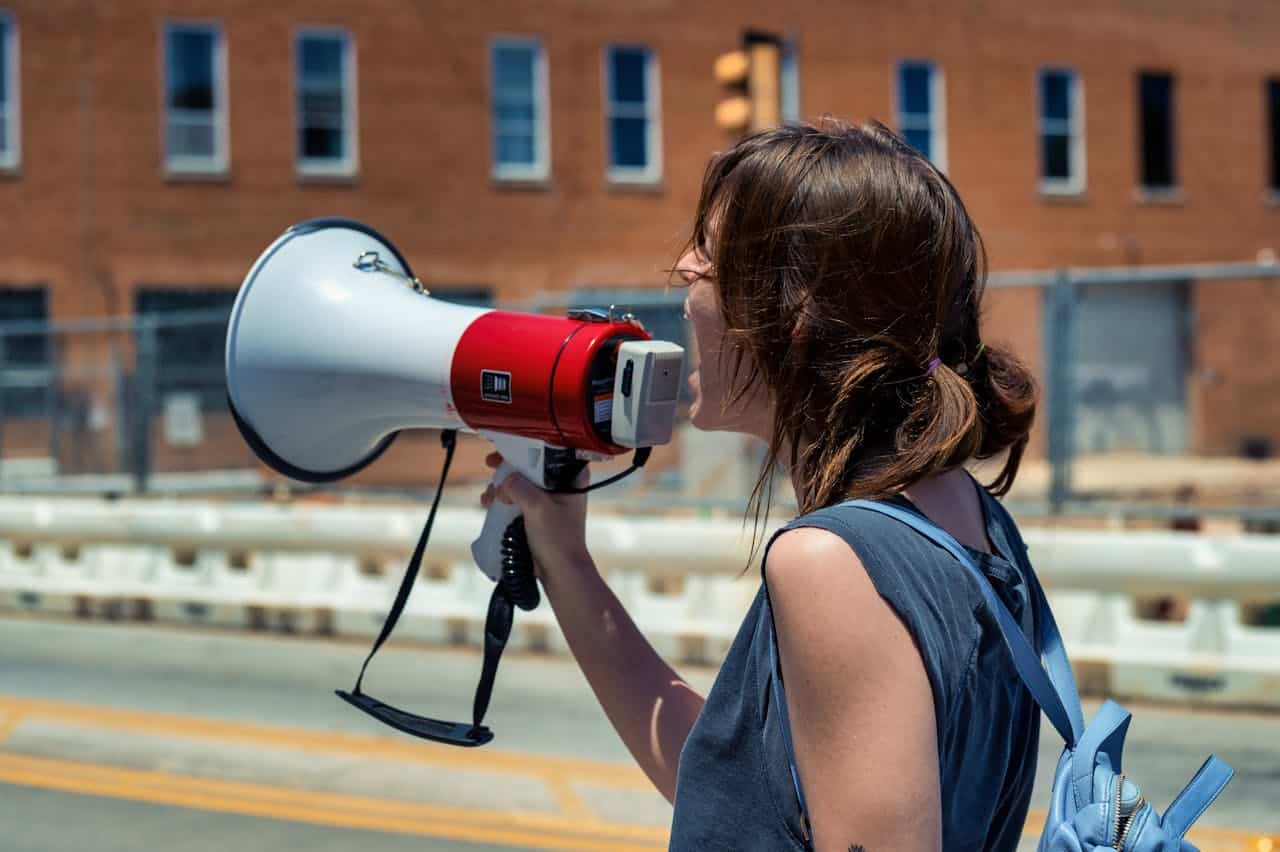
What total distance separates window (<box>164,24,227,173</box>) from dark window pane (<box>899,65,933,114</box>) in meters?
11.0

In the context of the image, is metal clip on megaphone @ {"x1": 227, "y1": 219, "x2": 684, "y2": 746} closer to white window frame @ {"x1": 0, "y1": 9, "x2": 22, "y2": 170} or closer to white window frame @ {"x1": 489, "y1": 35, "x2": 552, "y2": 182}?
white window frame @ {"x1": 0, "y1": 9, "x2": 22, "y2": 170}

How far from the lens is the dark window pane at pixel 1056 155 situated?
27969 mm

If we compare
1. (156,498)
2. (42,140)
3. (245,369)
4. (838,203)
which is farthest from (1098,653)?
(42,140)

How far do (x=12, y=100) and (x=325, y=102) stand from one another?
4.33 metres

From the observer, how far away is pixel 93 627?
1014cm

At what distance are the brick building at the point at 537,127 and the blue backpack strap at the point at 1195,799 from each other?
21.5 m

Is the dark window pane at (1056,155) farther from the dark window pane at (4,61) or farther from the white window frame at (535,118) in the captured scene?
the dark window pane at (4,61)

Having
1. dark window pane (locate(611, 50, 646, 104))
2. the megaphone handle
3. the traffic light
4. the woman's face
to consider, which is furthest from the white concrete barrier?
dark window pane (locate(611, 50, 646, 104))

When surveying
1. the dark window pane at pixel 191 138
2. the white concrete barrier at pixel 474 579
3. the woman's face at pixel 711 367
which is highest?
the dark window pane at pixel 191 138

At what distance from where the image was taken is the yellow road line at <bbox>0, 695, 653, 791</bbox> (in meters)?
6.33

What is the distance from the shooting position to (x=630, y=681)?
192cm

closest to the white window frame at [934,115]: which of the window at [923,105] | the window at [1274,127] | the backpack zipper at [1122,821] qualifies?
the window at [923,105]

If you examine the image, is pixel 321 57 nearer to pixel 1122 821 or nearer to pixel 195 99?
pixel 195 99

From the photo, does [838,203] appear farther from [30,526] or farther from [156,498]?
[156,498]
